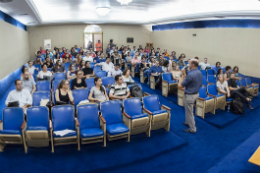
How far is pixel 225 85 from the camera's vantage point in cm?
568

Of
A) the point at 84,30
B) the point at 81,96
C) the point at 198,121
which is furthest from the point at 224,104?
the point at 84,30

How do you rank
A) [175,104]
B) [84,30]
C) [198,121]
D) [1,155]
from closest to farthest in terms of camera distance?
[1,155] → [198,121] → [175,104] → [84,30]

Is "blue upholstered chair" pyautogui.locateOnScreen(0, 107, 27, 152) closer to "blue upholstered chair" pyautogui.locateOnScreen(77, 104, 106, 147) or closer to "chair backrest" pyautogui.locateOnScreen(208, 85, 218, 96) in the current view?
"blue upholstered chair" pyautogui.locateOnScreen(77, 104, 106, 147)

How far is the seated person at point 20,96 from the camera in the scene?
389 cm

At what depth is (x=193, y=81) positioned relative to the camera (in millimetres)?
3885

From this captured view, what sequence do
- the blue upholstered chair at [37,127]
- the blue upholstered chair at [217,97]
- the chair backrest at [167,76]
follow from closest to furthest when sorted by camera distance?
1. the blue upholstered chair at [37,127]
2. the blue upholstered chair at [217,97]
3. the chair backrest at [167,76]

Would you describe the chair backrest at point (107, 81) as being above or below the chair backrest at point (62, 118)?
above

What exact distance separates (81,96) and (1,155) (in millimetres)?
1813

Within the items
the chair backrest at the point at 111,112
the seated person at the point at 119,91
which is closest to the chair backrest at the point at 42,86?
the seated person at the point at 119,91

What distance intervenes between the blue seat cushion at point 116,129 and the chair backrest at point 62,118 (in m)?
0.67

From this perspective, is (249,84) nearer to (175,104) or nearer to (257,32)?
(257,32)

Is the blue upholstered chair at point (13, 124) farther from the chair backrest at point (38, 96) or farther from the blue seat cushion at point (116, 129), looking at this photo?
the blue seat cushion at point (116, 129)

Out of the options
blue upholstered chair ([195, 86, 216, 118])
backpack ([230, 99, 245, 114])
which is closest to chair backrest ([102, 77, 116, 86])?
blue upholstered chair ([195, 86, 216, 118])

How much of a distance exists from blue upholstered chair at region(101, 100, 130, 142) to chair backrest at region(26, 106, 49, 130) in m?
1.02
